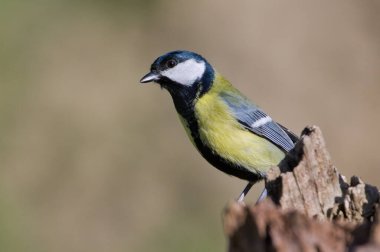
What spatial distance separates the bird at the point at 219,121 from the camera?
4656 mm

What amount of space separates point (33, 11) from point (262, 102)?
2.42 m

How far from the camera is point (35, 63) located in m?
8.69

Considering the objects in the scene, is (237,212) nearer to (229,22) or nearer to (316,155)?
(316,155)

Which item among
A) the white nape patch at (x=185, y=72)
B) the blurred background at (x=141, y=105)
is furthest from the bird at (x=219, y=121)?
the blurred background at (x=141, y=105)

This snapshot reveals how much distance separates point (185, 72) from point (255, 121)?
47 cm

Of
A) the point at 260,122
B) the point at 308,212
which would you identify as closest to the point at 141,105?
the point at 260,122

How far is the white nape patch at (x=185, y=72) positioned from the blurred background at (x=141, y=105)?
2.11m

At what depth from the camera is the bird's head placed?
15.6ft

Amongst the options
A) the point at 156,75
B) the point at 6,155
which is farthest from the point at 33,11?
the point at 156,75

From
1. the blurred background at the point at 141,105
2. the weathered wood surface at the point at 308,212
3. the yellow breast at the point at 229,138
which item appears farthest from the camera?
the blurred background at the point at 141,105

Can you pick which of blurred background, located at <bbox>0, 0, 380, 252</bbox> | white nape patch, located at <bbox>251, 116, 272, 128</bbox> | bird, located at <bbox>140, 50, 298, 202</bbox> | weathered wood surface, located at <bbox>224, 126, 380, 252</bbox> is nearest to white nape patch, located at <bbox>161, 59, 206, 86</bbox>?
bird, located at <bbox>140, 50, 298, 202</bbox>

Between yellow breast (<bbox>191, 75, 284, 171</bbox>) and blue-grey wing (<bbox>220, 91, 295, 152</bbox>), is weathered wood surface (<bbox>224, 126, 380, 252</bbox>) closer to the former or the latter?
yellow breast (<bbox>191, 75, 284, 171</bbox>)

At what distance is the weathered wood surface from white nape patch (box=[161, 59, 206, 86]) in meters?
1.79

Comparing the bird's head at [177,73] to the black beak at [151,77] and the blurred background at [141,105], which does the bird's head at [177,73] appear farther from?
the blurred background at [141,105]
